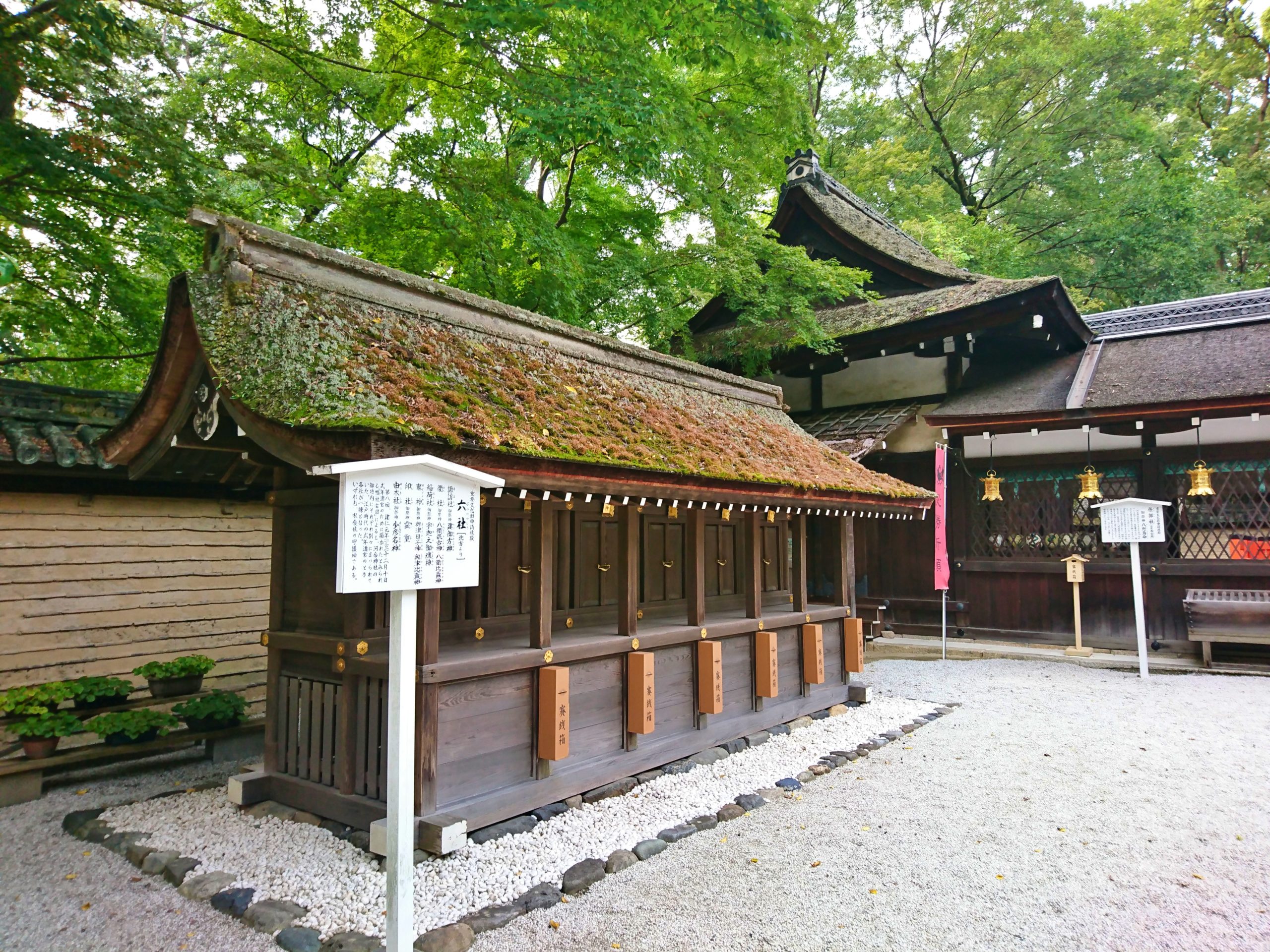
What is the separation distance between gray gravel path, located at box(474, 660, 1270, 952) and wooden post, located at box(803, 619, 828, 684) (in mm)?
1005

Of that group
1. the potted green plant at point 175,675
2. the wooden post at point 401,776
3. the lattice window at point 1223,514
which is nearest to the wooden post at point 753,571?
the wooden post at point 401,776

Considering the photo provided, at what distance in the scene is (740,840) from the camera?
4379mm

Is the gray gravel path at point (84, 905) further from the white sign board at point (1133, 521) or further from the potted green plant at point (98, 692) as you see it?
the white sign board at point (1133, 521)

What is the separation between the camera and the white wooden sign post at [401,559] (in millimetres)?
2771

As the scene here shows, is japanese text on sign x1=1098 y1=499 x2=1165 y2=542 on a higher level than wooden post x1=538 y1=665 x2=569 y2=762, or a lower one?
higher

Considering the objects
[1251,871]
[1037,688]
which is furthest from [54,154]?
[1037,688]

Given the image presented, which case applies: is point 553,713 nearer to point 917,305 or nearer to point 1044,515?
point 1044,515

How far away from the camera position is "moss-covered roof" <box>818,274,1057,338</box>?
10.9 m

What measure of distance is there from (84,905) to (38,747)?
6.78ft

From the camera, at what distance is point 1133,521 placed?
352 inches

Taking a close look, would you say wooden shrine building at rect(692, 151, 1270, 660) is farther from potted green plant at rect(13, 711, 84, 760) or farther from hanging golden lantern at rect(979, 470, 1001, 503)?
potted green plant at rect(13, 711, 84, 760)

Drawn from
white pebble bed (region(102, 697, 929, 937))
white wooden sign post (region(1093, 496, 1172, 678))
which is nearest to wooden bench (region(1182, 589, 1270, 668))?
white wooden sign post (region(1093, 496, 1172, 678))

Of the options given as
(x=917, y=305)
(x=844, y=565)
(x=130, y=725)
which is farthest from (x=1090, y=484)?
(x=130, y=725)

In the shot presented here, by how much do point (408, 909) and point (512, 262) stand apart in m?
8.66
